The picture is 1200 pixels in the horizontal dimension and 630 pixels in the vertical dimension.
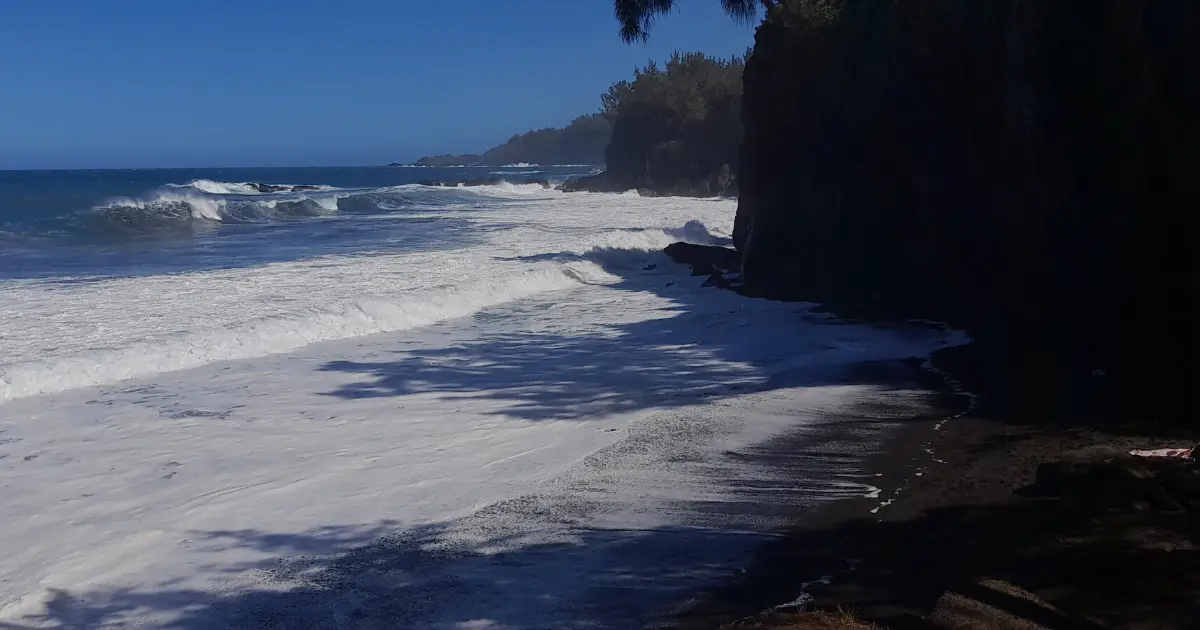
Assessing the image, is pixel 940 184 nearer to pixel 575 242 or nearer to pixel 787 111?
pixel 787 111

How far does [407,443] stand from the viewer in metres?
8.36

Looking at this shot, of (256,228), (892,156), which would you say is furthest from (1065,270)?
(256,228)

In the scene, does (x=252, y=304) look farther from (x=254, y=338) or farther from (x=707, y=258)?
(x=707, y=258)

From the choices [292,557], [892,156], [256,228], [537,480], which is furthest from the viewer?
[256,228]

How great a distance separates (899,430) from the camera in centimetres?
843

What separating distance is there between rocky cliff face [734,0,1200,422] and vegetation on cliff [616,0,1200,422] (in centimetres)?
3

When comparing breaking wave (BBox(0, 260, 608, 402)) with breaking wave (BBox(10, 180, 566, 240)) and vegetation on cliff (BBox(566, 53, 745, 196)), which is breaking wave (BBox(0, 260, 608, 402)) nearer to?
breaking wave (BBox(10, 180, 566, 240))

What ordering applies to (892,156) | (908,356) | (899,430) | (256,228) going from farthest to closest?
(256,228) < (892,156) < (908,356) < (899,430)

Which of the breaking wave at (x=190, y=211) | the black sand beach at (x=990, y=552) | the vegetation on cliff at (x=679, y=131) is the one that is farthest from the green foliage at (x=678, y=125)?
the black sand beach at (x=990, y=552)

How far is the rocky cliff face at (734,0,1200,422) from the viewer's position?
355 inches

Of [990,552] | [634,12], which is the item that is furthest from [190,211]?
[990,552]

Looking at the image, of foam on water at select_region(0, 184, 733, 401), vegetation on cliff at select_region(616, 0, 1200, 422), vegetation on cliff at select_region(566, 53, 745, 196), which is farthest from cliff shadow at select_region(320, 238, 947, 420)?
vegetation on cliff at select_region(566, 53, 745, 196)

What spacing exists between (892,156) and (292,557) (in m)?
12.0

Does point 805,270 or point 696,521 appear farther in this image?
point 805,270
